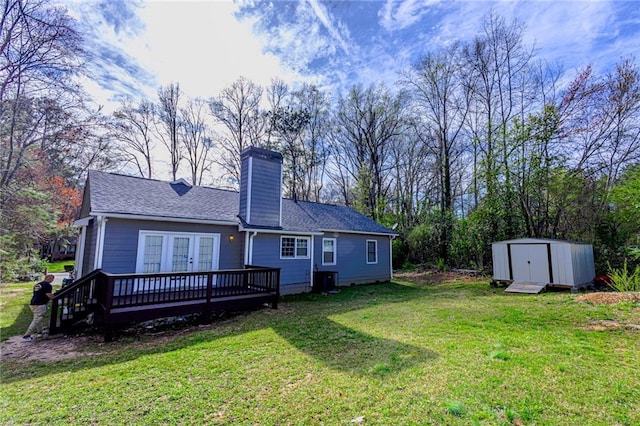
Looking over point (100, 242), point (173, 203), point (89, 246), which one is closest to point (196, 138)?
point (173, 203)

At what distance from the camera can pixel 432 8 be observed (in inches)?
346

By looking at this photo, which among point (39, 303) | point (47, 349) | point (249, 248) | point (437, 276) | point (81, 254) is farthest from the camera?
point (437, 276)

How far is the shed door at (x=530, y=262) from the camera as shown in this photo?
1114 centimetres

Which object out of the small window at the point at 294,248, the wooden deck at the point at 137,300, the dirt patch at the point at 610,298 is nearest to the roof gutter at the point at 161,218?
the wooden deck at the point at 137,300

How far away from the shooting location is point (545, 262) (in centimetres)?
1112

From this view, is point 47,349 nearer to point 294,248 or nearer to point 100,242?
point 100,242

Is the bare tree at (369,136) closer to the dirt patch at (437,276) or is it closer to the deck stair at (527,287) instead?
the dirt patch at (437,276)

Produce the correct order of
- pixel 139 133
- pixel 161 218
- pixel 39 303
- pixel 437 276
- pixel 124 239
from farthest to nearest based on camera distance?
pixel 139 133, pixel 437 276, pixel 161 218, pixel 124 239, pixel 39 303

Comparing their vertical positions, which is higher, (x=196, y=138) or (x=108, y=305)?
(x=196, y=138)

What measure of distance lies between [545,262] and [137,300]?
13.7m

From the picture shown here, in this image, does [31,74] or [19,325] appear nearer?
[19,325]

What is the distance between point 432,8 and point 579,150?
35.9ft

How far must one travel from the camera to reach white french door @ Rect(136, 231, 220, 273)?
8109 millimetres

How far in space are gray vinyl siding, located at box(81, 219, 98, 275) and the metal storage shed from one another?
1468 centimetres
